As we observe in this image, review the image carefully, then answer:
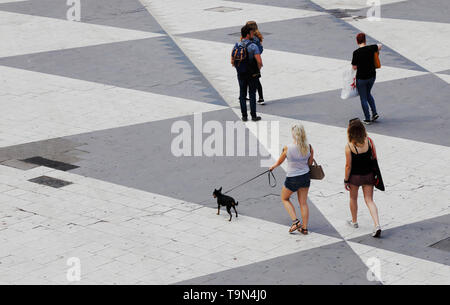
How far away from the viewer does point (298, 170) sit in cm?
1056

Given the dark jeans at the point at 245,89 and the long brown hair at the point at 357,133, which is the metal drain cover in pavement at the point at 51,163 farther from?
the long brown hair at the point at 357,133

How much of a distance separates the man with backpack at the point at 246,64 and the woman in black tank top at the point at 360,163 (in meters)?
5.05

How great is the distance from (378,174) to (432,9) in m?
16.2

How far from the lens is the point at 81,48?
71.2 feet

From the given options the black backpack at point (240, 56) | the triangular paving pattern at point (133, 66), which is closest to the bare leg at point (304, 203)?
the black backpack at point (240, 56)

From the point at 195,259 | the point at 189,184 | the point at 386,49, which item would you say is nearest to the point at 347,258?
the point at 195,259

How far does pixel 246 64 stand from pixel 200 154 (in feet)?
7.60

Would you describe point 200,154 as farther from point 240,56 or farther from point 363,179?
point 363,179

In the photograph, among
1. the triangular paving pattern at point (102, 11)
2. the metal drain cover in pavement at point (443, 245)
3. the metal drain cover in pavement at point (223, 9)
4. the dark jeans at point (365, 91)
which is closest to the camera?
the metal drain cover in pavement at point (443, 245)

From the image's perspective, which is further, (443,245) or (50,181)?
(50,181)

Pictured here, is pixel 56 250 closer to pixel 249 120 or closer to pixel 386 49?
pixel 249 120

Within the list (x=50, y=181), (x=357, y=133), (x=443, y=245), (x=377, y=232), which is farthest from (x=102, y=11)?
(x=443, y=245)

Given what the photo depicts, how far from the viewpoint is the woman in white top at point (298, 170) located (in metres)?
10.5

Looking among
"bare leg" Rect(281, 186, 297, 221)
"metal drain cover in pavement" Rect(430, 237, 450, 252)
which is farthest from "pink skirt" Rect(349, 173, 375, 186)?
"metal drain cover in pavement" Rect(430, 237, 450, 252)
